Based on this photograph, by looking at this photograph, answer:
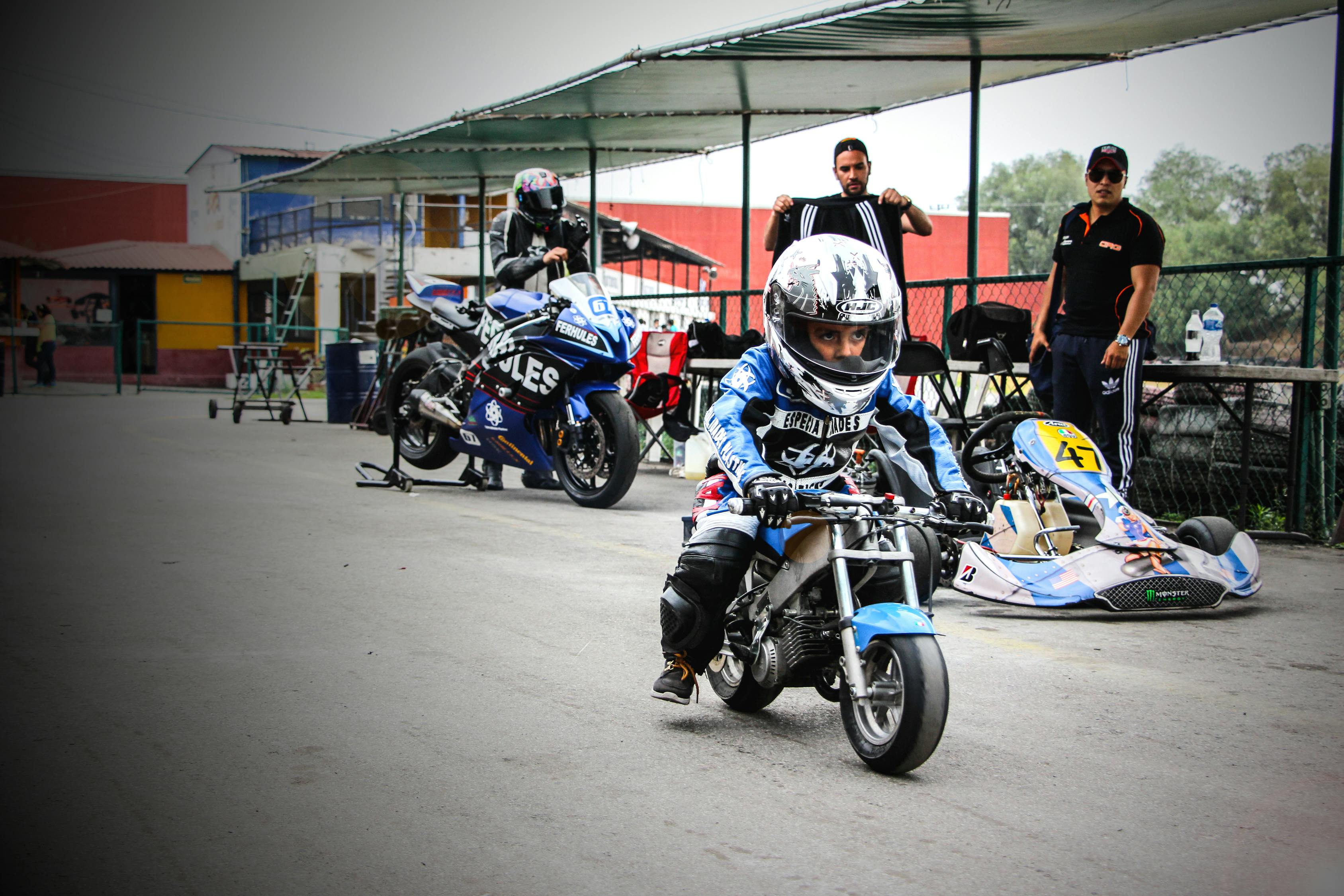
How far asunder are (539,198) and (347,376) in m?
8.14

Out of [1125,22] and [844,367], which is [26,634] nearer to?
[844,367]

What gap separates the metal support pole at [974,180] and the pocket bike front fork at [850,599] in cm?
623

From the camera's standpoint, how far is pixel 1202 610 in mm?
5773

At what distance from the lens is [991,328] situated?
779 cm

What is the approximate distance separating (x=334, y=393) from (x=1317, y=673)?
1467cm

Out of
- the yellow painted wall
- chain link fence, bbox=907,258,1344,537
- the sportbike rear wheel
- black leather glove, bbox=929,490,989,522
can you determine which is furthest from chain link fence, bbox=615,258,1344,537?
the yellow painted wall

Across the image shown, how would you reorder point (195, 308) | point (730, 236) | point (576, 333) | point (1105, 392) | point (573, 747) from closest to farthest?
point (573, 747) → point (1105, 392) → point (576, 333) → point (195, 308) → point (730, 236)

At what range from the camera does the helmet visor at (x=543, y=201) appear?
9.66m

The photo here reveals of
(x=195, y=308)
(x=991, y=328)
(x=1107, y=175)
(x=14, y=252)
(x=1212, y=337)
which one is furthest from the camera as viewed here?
(x=195, y=308)

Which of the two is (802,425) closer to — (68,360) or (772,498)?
(772,498)

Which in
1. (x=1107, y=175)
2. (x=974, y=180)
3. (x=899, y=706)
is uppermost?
(x=974, y=180)

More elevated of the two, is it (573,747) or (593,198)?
(593,198)

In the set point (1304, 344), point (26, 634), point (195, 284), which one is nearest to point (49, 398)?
point (195, 284)

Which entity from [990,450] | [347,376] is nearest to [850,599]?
[990,450]
